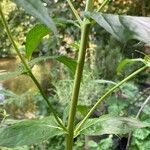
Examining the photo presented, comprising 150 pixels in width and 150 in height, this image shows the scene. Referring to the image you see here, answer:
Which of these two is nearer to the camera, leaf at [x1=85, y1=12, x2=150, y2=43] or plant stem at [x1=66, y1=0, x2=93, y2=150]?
leaf at [x1=85, y1=12, x2=150, y2=43]

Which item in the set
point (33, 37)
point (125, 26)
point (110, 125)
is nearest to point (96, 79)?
point (110, 125)

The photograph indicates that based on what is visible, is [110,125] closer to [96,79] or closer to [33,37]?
[33,37]

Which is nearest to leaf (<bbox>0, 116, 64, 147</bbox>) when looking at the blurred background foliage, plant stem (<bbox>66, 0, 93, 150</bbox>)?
plant stem (<bbox>66, 0, 93, 150</bbox>)

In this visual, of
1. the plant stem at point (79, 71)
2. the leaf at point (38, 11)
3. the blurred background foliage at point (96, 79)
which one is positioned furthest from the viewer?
the blurred background foliage at point (96, 79)

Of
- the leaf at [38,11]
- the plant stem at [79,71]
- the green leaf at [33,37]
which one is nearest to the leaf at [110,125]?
the plant stem at [79,71]

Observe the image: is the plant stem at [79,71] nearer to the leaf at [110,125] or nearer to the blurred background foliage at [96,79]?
the leaf at [110,125]

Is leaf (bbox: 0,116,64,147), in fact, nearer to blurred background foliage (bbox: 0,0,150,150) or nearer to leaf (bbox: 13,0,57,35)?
leaf (bbox: 13,0,57,35)

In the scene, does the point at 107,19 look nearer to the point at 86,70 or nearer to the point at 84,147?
the point at 84,147
